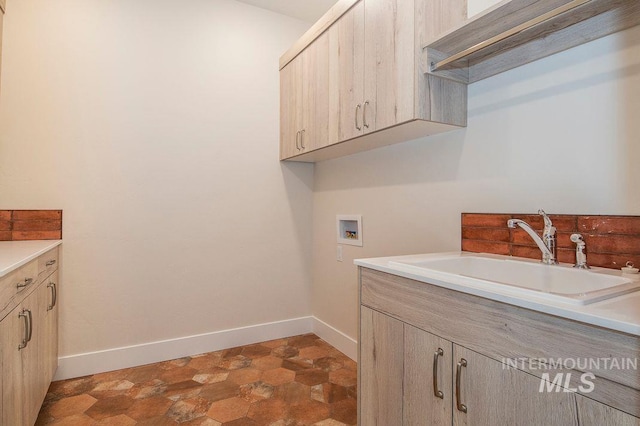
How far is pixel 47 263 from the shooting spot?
76.2 inches

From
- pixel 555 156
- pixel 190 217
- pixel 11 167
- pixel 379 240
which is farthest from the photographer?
pixel 190 217

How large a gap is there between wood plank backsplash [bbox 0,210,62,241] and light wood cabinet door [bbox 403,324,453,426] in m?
2.37

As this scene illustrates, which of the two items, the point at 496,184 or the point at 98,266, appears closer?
the point at 496,184

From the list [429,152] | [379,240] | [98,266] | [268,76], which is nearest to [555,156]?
[429,152]

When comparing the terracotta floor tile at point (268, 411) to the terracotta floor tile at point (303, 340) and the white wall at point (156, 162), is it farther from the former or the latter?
the white wall at point (156, 162)

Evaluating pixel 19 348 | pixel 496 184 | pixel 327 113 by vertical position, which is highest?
pixel 327 113

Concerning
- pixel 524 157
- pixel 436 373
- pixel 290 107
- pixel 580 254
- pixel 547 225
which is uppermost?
pixel 290 107

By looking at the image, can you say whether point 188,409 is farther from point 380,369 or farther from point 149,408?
point 380,369

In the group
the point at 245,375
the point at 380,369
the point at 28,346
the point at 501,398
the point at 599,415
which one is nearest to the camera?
the point at 599,415

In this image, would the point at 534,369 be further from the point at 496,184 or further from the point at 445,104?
the point at 445,104

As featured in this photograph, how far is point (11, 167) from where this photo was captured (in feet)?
7.17

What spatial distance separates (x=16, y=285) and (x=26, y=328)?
26 centimetres

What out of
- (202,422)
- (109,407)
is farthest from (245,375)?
(109,407)

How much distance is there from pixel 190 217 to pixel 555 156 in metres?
2.40
